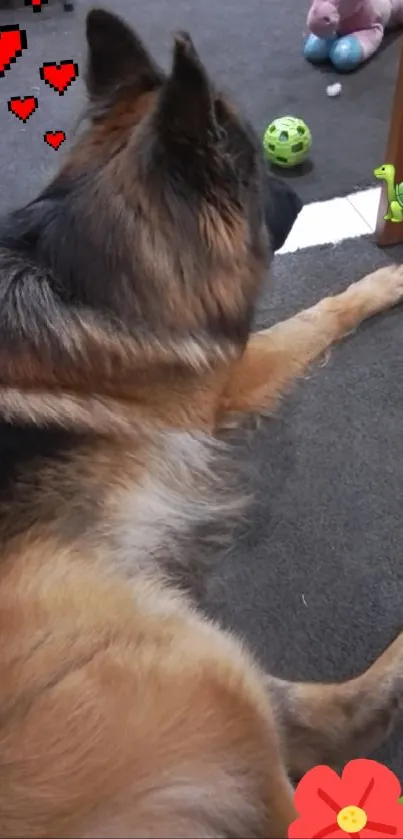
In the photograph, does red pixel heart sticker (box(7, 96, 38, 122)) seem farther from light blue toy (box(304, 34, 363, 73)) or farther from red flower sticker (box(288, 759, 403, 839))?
red flower sticker (box(288, 759, 403, 839))

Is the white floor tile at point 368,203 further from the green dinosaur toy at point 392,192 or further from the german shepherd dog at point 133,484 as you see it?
the german shepherd dog at point 133,484

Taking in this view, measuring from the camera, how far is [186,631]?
1.42 m

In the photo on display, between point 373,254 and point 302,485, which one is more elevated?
point 373,254

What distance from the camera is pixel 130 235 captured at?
139 centimetres

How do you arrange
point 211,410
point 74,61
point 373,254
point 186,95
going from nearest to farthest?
point 186,95 → point 211,410 → point 373,254 → point 74,61

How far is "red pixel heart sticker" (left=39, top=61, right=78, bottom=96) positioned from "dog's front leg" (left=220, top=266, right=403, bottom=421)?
1.32 meters

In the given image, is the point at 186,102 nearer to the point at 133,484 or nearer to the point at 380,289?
the point at 133,484

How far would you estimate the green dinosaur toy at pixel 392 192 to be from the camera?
211cm

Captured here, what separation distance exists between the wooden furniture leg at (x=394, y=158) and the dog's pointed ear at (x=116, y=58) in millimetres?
690

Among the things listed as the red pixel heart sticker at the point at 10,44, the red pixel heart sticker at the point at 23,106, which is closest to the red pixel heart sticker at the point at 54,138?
the red pixel heart sticker at the point at 23,106

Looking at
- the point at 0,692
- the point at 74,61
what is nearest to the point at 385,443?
the point at 0,692

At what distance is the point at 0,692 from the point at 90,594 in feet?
0.74

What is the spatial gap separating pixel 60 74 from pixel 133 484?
1870 mm

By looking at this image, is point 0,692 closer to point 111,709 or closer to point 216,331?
point 111,709
